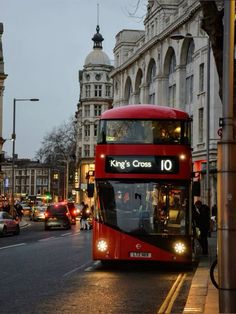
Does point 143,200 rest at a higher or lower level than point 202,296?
higher

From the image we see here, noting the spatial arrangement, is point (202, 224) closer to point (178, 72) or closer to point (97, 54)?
point (178, 72)

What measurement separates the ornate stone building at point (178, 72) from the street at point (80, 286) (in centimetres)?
2766

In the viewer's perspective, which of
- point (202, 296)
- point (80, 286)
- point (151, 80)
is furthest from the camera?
point (151, 80)

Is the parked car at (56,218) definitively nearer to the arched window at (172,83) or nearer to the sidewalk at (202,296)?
the arched window at (172,83)

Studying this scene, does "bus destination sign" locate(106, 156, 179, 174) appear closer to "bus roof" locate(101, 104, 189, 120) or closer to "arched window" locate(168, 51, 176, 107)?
"bus roof" locate(101, 104, 189, 120)

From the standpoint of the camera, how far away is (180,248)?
56.8ft

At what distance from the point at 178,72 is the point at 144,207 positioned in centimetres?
4853

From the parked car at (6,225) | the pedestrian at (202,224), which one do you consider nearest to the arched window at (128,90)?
the parked car at (6,225)

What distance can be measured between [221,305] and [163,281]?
786cm

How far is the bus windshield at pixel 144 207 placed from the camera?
57.1ft

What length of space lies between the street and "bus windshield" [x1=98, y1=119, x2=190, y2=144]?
335 cm

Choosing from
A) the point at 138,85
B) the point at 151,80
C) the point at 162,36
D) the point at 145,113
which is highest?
the point at 162,36

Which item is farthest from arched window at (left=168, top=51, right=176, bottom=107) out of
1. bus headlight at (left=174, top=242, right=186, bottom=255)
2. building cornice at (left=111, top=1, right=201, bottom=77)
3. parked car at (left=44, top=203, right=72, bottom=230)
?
bus headlight at (left=174, top=242, right=186, bottom=255)

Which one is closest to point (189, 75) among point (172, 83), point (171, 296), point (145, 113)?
point (172, 83)
